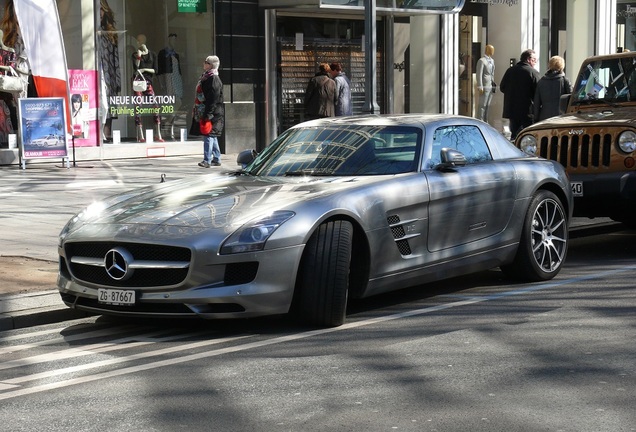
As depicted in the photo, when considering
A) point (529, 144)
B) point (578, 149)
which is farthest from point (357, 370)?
point (529, 144)

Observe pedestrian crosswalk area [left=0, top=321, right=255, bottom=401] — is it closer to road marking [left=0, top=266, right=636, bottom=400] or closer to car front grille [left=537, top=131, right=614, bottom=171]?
road marking [left=0, top=266, right=636, bottom=400]

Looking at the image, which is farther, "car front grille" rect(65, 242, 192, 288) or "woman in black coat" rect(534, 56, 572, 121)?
"woman in black coat" rect(534, 56, 572, 121)

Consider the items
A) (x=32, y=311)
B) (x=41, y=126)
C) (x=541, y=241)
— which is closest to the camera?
(x=32, y=311)

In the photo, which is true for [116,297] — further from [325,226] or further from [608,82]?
[608,82]

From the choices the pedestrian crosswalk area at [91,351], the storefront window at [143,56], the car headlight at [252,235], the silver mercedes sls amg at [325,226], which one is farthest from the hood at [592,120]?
the storefront window at [143,56]

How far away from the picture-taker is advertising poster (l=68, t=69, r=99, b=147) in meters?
20.8

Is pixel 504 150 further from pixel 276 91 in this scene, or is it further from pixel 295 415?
pixel 276 91

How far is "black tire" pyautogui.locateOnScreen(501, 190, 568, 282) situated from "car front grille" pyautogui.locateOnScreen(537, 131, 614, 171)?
5.93ft

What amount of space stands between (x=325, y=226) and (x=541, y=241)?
8.80 ft

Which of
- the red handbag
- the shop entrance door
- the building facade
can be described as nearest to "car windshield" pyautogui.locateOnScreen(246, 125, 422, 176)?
the red handbag

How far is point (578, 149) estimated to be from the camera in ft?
39.3

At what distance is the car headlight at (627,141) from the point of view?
11.6 meters

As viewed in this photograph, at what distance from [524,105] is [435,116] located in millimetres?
8089

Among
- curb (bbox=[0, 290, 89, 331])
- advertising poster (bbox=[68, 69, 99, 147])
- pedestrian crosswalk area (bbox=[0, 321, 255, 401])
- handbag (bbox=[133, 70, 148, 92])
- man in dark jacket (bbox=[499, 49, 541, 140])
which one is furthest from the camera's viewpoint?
handbag (bbox=[133, 70, 148, 92])
